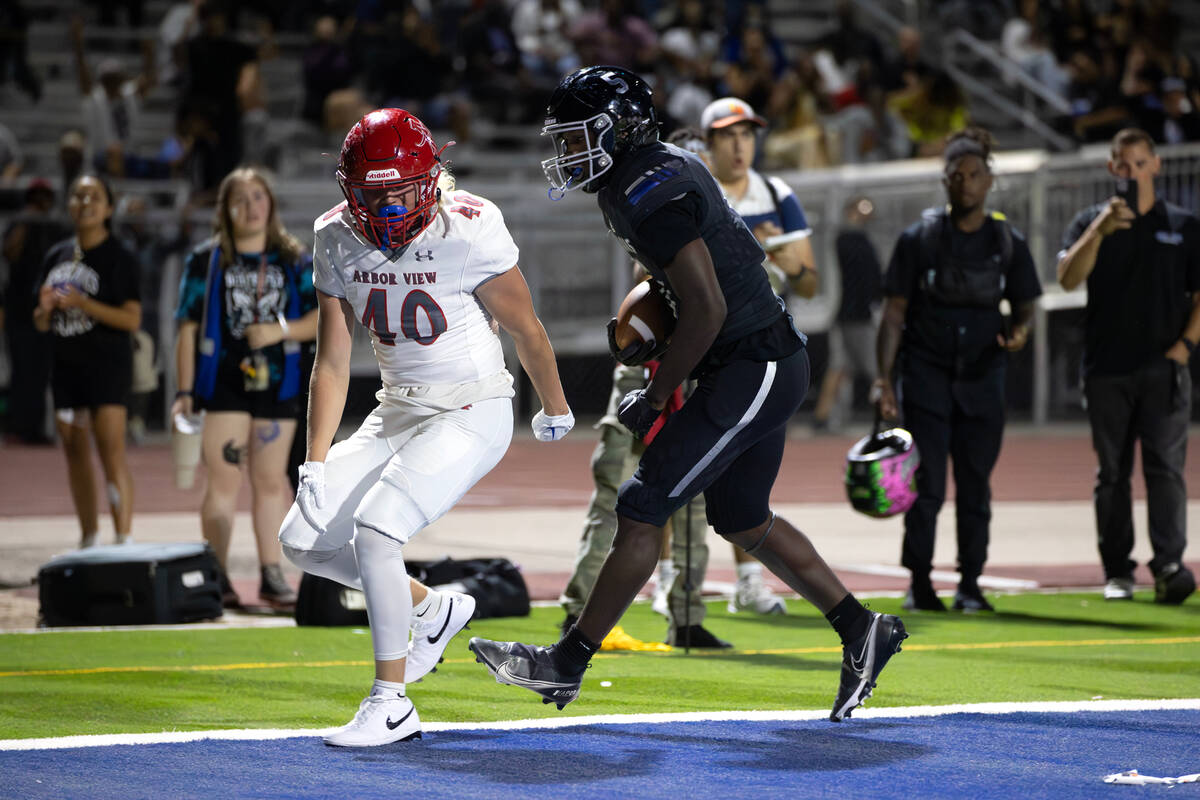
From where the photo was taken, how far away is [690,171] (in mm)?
5742

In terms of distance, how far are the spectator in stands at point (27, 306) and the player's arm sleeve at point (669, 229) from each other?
13.3m

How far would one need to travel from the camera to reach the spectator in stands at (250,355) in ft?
30.2

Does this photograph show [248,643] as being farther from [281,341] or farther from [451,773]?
[451,773]

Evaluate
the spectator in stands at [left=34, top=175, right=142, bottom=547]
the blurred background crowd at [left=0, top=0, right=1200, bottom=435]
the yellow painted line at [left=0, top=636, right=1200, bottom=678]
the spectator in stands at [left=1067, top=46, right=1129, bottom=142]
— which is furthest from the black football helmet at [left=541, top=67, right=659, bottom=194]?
the spectator in stands at [left=1067, top=46, right=1129, bottom=142]

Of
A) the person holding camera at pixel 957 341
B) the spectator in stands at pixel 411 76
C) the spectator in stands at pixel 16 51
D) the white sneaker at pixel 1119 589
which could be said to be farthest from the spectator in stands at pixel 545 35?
the white sneaker at pixel 1119 589

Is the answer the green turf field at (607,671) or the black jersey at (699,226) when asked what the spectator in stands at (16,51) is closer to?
the green turf field at (607,671)

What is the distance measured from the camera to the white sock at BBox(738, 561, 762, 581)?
913 centimetres

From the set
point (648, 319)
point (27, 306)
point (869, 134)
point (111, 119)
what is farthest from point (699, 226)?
point (869, 134)

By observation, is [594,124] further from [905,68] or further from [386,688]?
[905,68]

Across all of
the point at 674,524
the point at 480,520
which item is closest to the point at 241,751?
the point at 674,524

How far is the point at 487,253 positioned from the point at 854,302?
1418cm

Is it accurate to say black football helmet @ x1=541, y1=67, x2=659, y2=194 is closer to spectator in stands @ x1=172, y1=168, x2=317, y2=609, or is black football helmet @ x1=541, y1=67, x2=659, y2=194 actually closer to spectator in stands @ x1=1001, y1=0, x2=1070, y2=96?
spectator in stands @ x1=172, y1=168, x2=317, y2=609

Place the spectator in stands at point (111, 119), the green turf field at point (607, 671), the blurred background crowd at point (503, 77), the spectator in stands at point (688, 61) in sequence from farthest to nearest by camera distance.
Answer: the spectator in stands at point (688, 61) < the spectator in stands at point (111, 119) < the blurred background crowd at point (503, 77) < the green turf field at point (607, 671)

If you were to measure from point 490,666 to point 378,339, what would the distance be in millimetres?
1130
